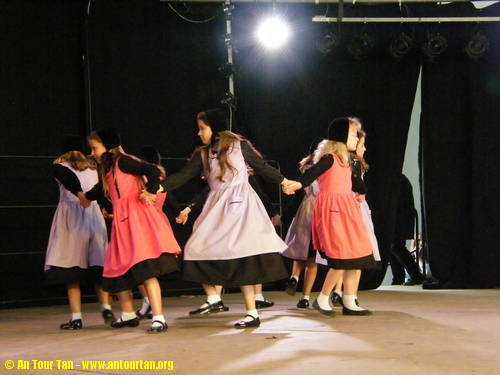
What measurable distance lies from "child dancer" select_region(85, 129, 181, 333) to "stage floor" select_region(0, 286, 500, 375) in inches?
12.9

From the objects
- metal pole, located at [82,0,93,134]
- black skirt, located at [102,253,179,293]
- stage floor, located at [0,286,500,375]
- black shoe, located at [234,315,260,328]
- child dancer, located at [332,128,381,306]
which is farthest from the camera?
metal pole, located at [82,0,93,134]

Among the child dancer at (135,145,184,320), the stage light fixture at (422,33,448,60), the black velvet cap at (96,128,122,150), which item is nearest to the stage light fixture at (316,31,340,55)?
the stage light fixture at (422,33,448,60)

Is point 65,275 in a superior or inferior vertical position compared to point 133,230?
inferior

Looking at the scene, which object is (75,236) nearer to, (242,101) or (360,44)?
(242,101)

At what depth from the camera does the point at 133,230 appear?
5555 mm

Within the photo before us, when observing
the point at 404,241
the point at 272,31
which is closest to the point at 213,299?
the point at 272,31

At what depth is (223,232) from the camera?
566cm

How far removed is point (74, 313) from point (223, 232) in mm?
1289

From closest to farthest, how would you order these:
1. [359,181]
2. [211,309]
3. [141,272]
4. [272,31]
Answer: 1. [141,272]
2. [211,309]
3. [359,181]
4. [272,31]

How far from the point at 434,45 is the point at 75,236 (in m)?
4.41

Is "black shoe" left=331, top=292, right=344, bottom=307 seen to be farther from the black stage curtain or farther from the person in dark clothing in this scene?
the person in dark clothing

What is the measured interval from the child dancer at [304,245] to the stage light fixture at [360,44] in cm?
187

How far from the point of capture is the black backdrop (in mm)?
8234

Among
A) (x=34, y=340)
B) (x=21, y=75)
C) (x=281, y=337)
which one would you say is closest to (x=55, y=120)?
(x=21, y=75)
